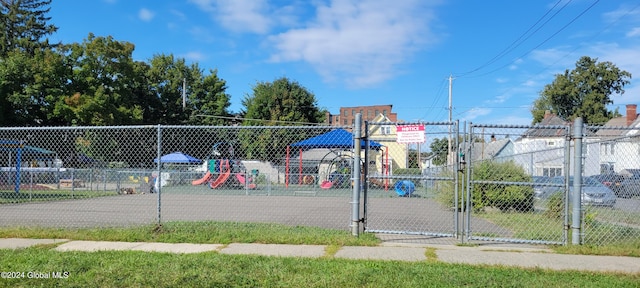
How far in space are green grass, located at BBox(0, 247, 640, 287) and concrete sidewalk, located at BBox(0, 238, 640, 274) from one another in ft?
1.35

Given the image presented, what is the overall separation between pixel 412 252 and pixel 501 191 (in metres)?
6.75

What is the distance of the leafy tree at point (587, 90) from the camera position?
61281mm

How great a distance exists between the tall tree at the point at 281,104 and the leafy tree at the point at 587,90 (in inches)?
1435

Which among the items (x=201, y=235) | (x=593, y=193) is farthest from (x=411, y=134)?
(x=593, y=193)

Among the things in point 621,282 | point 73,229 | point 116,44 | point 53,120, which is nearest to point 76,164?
point 53,120

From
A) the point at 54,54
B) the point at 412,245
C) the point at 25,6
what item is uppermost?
the point at 25,6

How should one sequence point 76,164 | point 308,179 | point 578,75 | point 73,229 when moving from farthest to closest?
point 578,75 → point 76,164 → point 308,179 → point 73,229

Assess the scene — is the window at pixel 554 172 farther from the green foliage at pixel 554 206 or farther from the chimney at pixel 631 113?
the chimney at pixel 631 113

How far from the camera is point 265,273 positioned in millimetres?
5512

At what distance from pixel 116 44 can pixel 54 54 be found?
457cm

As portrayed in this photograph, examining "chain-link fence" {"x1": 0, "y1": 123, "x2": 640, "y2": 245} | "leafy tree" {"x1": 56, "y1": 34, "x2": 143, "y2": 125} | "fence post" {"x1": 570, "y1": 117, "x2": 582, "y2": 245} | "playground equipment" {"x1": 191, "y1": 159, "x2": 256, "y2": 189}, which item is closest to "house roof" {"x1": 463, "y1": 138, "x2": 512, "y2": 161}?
"chain-link fence" {"x1": 0, "y1": 123, "x2": 640, "y2": 245}

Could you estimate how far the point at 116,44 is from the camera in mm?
36625

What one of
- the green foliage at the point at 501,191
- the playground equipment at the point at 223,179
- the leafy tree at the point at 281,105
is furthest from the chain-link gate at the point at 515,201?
the leafy tree at the point at 281,105

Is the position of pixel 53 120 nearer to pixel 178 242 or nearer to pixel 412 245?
pixel 178 242
